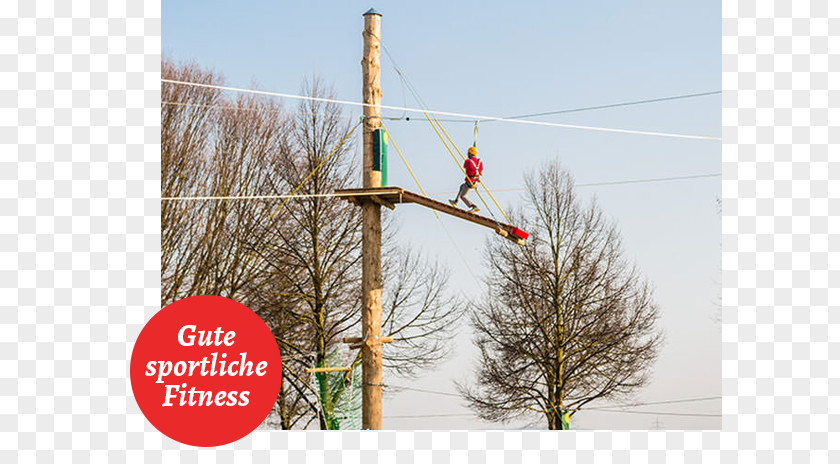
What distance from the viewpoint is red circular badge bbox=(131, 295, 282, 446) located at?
7.75 m

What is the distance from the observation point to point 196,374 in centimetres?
775

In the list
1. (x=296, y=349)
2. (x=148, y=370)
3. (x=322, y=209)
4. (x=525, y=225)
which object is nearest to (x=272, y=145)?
(x=322, y=209)

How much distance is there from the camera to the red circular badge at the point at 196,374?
775cm

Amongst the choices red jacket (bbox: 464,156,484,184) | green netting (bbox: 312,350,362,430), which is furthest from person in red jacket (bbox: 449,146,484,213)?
green netting (bbox: 312,350,362,430)

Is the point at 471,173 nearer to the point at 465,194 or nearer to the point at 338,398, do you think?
the point at 465,194

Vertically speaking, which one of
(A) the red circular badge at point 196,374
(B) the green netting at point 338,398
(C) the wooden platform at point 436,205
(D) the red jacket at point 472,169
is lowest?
(B) the green netting at point 338,398

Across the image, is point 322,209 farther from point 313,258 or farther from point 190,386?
point 190,386

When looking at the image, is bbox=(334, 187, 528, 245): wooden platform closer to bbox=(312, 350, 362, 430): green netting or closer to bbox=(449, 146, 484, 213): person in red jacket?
bbox=(449, 146, 484, 213): person in red jacket

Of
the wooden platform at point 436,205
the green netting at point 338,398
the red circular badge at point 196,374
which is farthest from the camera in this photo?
the green netting at point 338,398

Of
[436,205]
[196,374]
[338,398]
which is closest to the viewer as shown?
[196,374]

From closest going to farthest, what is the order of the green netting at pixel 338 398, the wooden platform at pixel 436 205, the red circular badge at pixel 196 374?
the red circular badge at pixel 196 374
the wooden platform at pixel 436 205
the green netting at pixel 338 398

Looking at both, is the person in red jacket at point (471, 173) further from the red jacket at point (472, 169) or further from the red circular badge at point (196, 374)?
the red circular badge at point (196, 374)

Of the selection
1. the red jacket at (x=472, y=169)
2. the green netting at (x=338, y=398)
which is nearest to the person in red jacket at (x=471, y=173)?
the red jacket at (x=472, y=169)

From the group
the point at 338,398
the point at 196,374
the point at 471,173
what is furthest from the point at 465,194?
the point at 338,398
